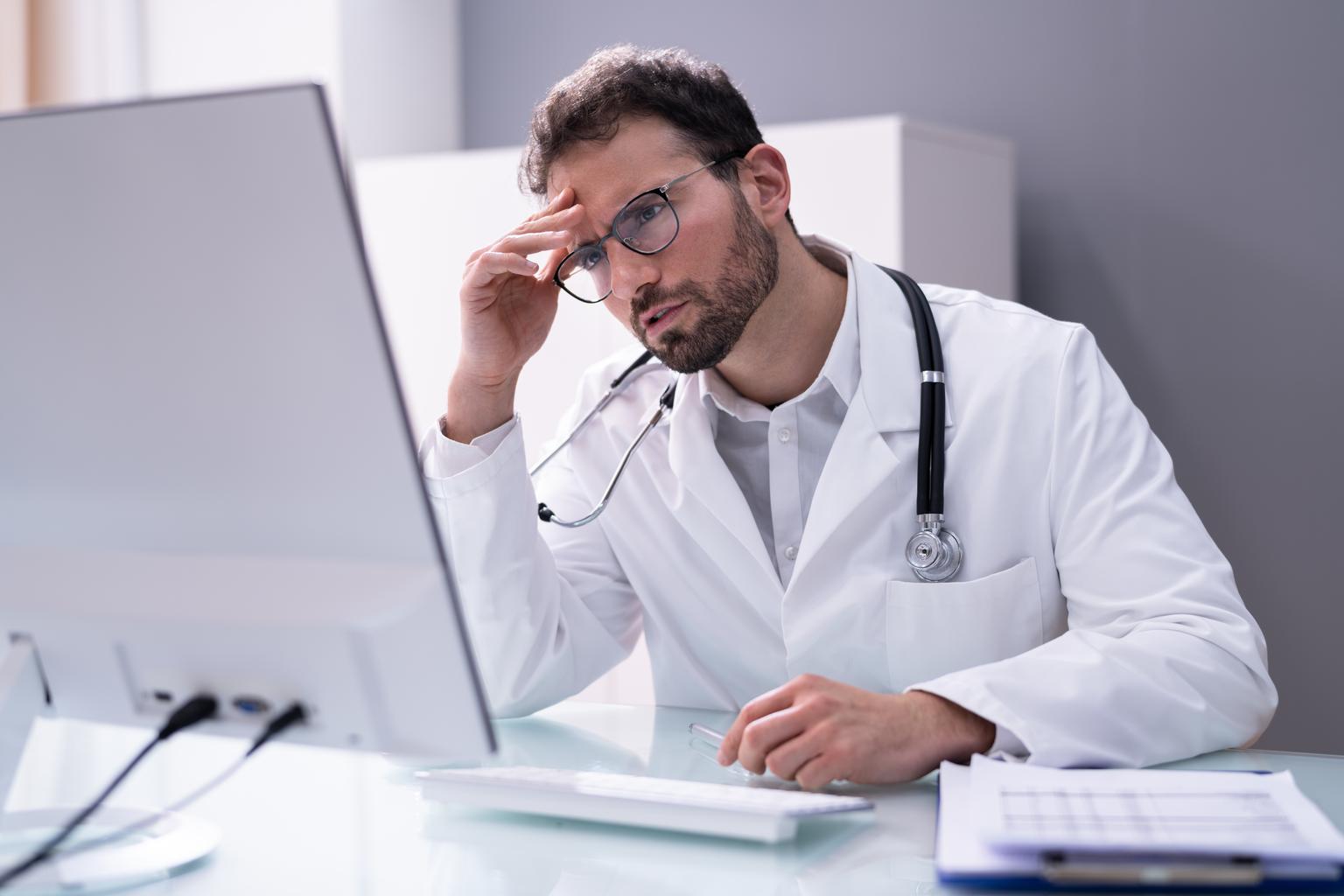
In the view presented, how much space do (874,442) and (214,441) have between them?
0.90 metres

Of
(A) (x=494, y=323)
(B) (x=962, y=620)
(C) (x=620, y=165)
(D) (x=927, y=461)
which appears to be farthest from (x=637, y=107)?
(B) (x=962, y=620)

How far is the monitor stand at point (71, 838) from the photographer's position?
82 cm

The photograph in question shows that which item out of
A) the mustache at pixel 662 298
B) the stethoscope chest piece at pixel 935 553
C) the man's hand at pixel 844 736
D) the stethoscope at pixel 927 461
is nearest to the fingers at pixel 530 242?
the mustache at pixel 662 298

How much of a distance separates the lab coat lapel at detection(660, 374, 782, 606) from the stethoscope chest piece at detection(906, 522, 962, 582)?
176 mm

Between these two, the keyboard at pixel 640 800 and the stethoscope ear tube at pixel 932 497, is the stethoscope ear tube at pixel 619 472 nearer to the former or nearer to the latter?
the stethoscope ear tube at pixel 932 497

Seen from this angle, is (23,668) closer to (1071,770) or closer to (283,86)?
(283,86)

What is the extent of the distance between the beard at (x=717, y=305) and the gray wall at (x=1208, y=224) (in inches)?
37.2

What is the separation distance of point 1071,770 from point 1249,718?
0.97 ft

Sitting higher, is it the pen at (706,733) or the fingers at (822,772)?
the fingers at (822,772)

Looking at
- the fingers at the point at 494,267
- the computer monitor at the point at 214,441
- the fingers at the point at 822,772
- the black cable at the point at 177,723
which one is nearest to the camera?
the computer monitor at the point at 214,441

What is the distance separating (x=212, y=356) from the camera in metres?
0.72

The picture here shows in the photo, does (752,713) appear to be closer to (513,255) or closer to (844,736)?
(844,736)

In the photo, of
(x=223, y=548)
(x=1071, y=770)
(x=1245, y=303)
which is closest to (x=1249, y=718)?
(x=1071, y=770)

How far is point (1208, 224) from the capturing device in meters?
2.68
